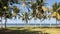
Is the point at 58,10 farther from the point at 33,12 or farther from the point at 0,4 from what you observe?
the point at 0,4

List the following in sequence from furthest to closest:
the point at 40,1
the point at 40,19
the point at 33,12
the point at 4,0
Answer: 1. the point at 40,19
2. the point at 33,12
3. the point at 40,1
4. the point at 4,0

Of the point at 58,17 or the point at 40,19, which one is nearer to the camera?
the point at 58,17

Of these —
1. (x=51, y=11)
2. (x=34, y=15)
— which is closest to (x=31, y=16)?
(x=34, y=15)

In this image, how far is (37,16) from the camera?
60719 millimetres

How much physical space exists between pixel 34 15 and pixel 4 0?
3601 cm

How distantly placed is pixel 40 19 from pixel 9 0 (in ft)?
125

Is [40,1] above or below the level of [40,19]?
above

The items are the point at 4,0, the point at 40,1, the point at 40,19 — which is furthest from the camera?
the point at 40,19

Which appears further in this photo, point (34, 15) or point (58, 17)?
point (34, 15)

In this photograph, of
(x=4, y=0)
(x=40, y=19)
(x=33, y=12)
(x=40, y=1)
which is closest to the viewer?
(x=4, y=0)

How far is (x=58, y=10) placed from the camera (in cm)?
5497

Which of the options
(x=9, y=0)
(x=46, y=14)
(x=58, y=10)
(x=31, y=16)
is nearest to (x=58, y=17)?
(x=58, y=10)

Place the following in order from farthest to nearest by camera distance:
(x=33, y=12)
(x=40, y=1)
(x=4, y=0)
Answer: (x=33, y=12) < (x=40, y=1) < (x=4, y=0)

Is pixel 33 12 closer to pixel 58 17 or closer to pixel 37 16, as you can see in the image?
pixel 37 16
